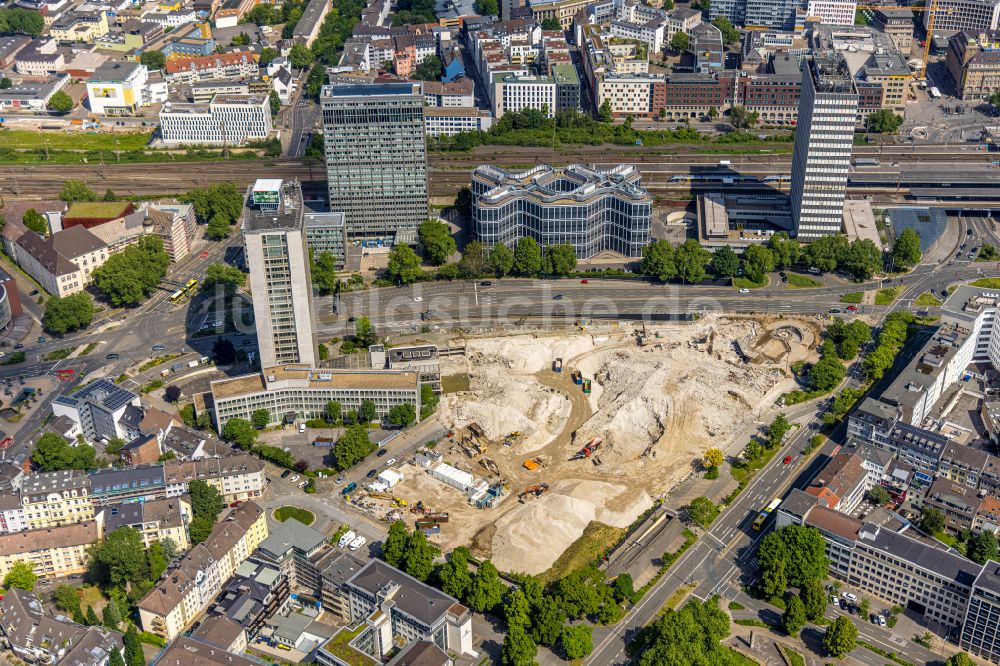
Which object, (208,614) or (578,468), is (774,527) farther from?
(208,614)

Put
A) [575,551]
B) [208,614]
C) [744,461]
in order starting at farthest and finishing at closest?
[744,461] → [575,551] → [208,614]

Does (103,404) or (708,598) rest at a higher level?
(103,404)

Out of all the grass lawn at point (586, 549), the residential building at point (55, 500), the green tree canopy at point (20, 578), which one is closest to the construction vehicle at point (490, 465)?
the grass lawn at point (586, 549)

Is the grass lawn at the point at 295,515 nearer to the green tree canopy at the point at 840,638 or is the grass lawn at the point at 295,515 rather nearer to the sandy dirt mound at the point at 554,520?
the sandy dirt mound at the point at 554,520

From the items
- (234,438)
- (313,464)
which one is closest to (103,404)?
(234,438)

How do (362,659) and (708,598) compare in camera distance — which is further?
(708,598)

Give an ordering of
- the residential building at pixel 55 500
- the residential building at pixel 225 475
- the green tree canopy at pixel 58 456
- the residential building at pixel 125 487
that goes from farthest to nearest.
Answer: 1. the green tree canopy at pixel 58 456
2. the residential building at pixel 225 475
3. the residential building at pixel 125 487
4. the residential building at pixel 55 500

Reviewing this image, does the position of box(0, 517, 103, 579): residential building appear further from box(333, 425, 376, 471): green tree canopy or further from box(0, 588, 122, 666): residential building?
box(333, 425, 376, 471): green tree canopy

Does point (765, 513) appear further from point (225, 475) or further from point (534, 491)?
point (225, 475)

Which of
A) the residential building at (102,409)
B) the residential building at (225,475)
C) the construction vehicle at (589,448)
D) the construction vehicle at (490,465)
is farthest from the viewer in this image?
the residential building at (102,409)
